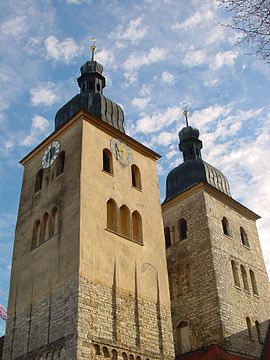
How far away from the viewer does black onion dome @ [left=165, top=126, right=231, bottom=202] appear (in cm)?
2796

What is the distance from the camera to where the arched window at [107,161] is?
20.3 m

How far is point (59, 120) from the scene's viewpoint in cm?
2294

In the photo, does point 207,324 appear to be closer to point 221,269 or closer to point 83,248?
point 221,269

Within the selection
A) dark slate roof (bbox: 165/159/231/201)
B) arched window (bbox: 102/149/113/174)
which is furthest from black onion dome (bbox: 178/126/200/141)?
arched window (bbox: 102/149/113/174)

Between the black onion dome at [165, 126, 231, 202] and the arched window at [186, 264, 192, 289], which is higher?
the black onion dome at [165, 126, 231, 202]

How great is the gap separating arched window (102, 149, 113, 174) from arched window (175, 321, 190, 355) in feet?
29.0

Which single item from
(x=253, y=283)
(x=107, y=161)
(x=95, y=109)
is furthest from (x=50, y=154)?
(x=253, y=283)

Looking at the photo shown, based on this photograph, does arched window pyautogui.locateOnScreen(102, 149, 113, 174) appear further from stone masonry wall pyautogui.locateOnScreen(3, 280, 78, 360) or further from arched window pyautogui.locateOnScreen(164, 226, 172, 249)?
arched window pyautogui.locateOnScreen(164, 226, 172, 249)

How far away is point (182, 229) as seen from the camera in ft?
89.1

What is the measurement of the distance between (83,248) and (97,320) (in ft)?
7.87

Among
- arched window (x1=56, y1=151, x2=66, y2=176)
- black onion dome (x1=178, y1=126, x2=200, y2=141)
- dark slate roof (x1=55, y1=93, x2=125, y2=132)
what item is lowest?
arched window (x1=56, y1=151, x2=66, y2=176)

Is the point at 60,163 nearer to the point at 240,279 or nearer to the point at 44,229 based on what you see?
the point at 44,229

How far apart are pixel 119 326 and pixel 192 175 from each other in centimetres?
1356

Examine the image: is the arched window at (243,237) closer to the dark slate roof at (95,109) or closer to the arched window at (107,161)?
the dark slate roof at (95,109)
